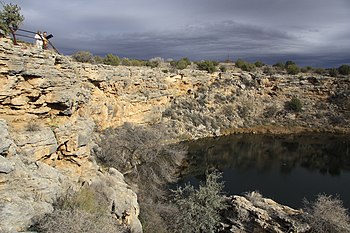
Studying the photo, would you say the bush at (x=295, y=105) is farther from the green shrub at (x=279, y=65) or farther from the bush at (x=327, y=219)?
the bush at (x=327, y=219)

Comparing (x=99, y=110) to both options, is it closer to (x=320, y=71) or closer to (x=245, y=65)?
(x=245, y=65)

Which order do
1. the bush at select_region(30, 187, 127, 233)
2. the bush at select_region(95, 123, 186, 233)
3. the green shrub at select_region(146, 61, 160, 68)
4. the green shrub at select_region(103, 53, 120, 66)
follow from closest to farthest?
the bush at select_region(30, 187, 127, 233) → the bush at select_region(95, 123, 186, 233) → the green shrub at select_region(103, 53, 120, 66) → the green shrub at select_region(146, 61, 160, 68)

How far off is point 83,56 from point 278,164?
868 inches

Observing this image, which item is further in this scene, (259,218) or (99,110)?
(99,110)

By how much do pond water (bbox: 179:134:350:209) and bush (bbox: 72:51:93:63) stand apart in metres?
13.9

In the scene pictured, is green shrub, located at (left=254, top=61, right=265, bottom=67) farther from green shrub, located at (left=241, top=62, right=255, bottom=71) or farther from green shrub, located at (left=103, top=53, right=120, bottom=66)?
green shrub, located at (left=103, top=53, right=120, bottom=66)

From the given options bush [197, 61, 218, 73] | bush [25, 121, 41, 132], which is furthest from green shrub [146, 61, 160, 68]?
bush [25, 121, 41, 132]

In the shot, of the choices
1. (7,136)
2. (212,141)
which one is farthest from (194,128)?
(7,136)

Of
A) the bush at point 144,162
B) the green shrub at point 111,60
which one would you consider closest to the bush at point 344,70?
the green shrub at point 111,60

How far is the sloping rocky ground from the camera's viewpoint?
783 centimetres

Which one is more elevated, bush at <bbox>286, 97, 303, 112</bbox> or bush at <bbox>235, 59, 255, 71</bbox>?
bush at <bbox>235, 59, 255, 71</bbox>

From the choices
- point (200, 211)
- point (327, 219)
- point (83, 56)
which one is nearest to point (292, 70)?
point (83, 56)

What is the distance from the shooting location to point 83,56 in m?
31.2

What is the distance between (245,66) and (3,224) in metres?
46.6
